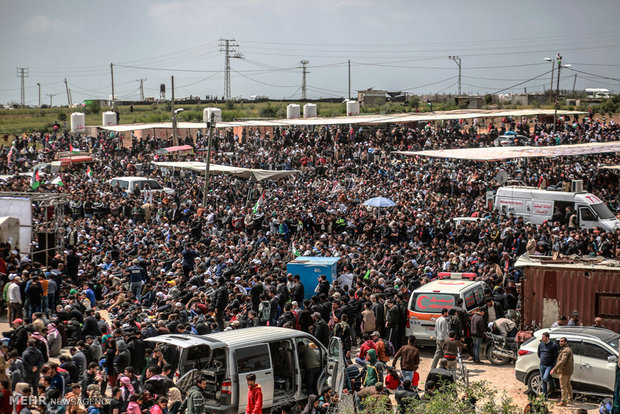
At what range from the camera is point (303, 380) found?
39.1 feet

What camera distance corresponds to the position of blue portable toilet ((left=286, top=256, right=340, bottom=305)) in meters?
18.5

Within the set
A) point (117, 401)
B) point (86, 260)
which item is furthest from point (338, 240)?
point (117, 401)

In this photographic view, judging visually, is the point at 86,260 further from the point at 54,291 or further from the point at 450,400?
the point at 450,400

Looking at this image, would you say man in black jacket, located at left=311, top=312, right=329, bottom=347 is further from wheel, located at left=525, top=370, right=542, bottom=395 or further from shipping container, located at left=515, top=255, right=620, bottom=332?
shipping container, located at left=515, top=255, right=620, bottom=332

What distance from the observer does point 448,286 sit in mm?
16078

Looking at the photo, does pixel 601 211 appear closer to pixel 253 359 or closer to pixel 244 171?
pixel 244 171

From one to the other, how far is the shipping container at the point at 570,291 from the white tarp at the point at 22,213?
13.4 m

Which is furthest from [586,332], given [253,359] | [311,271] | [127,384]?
[127,384]

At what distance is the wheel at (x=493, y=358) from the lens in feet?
49.5

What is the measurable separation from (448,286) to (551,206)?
398 inches

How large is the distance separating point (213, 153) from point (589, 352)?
111 feet

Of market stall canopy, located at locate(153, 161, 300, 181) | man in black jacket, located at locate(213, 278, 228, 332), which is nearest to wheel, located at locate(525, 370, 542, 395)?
man in black jacket, located at locate(213, 278, 228, 332)

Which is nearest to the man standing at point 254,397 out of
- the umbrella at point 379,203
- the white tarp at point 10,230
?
the white tarp at point 10,230

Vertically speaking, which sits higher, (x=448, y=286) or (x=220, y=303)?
(x=448, y=286)
